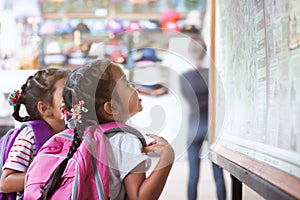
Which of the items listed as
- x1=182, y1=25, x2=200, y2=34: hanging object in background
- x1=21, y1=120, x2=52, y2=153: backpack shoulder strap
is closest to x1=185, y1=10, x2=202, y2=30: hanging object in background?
x1=182, y1=25, x2=200, y2=34: hanging object in background

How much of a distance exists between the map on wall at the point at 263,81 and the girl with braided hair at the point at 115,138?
0.65 feet

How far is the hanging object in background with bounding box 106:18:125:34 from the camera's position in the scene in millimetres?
4531

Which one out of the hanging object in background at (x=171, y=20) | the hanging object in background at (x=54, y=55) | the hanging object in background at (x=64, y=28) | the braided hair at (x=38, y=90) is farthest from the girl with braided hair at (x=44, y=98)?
the hanging object in background at (x=171, y=20)

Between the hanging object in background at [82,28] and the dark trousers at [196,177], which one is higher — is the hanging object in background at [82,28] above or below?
above

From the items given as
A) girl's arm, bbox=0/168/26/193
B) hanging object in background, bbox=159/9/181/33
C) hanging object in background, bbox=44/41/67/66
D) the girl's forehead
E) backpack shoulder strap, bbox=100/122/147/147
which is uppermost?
hanging object in background, bbox=159/9/181/33

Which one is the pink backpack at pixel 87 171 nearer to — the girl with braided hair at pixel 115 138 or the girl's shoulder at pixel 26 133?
the girl with braided hair at pixel 115 138

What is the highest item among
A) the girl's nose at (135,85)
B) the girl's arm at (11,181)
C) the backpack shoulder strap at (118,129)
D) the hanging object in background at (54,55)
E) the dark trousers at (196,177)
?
the hanging object in background at (54,55)

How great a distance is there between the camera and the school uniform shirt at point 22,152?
137cm

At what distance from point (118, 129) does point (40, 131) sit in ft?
1.39

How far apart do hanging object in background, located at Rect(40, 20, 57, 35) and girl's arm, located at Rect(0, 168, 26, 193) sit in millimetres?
3186

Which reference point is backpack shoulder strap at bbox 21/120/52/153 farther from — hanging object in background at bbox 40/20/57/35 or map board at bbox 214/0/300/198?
hanging object in background at bbox 40/20/57/35

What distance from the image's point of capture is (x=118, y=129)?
3.62ft

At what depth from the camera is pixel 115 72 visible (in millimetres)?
1138

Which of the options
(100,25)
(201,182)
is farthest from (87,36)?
(201,182)
